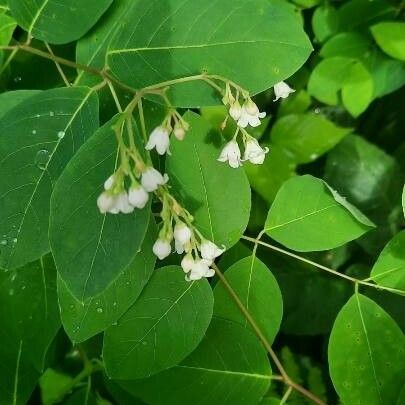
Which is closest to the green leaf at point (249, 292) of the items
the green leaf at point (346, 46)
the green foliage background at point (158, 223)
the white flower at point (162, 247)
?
the green foliage background at point (158, 223)

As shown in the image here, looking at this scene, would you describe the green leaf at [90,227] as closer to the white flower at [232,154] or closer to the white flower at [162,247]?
the white flower at [162,247]

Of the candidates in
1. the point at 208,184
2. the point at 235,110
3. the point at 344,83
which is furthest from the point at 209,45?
the point at 344,83

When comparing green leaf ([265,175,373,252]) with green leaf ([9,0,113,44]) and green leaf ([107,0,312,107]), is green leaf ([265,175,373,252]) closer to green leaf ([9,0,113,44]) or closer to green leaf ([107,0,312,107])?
green leaf ([107,0,312,107])

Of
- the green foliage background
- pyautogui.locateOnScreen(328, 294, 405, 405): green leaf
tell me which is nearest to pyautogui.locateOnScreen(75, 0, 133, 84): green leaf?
the green foliage background

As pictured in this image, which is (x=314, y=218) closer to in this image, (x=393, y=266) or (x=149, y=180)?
(x=393, y=266)

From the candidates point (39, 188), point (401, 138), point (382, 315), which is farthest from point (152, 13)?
point (401, 138)
